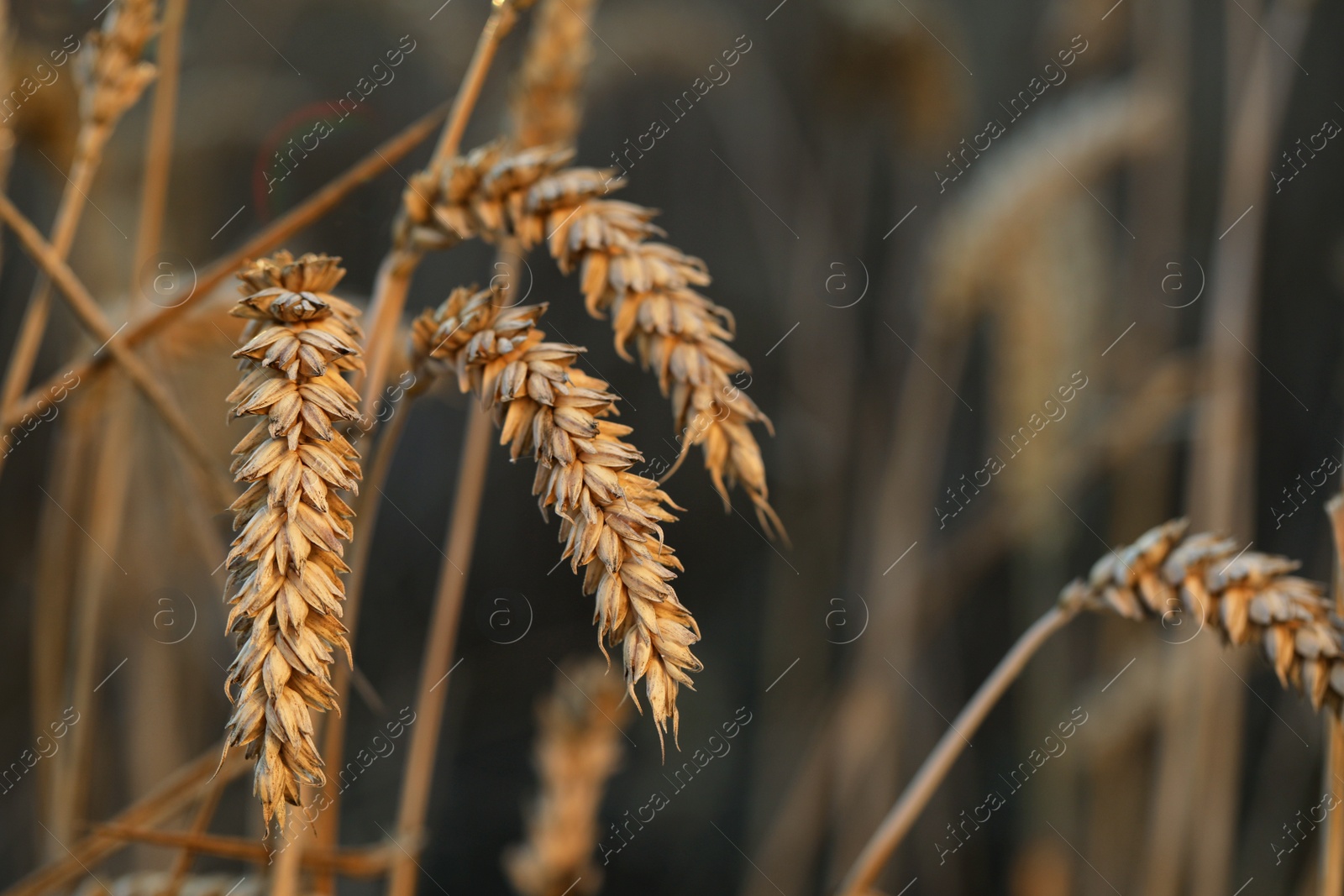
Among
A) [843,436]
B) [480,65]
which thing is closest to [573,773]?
[480,65]

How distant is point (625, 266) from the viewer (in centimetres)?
45

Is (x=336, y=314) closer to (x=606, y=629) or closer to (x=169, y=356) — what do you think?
(x=606, y=629)

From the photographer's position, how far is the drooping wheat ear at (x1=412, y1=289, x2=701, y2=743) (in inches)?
14.1

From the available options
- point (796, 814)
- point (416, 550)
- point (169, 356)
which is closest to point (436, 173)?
point (169, 356)

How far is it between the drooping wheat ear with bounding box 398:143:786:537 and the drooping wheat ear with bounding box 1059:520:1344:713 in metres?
0.23

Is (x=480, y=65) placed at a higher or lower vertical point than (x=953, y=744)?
higher

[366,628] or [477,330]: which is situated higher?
[366,628]

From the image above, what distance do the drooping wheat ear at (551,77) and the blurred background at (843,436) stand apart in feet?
0.73

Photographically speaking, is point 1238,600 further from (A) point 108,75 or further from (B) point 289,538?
(A) point 108,75

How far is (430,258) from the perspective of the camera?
2.19 m

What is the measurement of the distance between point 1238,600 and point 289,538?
516 millimetres

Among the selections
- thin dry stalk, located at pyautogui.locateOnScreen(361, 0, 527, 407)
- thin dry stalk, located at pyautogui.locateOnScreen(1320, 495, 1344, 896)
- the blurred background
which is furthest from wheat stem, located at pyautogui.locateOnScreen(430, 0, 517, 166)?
thin dry stalk, located at pyautogui.locateOnScreen(1320, 495, 1344, 896)

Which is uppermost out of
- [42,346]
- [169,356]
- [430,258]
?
[42,346]

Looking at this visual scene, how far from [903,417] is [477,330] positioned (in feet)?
3.65
